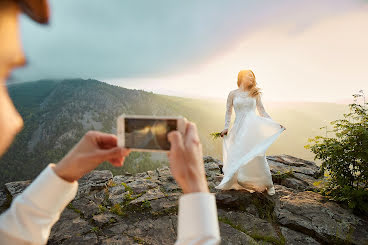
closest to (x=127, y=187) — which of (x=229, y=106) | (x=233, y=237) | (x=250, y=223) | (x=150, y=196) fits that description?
(x=150, y=196)

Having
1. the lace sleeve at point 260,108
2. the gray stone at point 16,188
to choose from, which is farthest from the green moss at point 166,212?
the lace sleeve at point 260,108

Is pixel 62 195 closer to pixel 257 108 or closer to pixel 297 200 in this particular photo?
pixel 297 200

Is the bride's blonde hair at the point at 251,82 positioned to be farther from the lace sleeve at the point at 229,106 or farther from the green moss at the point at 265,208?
the green moss at the point at 265,208

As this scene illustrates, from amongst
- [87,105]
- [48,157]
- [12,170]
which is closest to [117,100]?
[87,105]

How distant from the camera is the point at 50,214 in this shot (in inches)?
38.9

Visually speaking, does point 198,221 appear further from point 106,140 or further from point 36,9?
point 36,9

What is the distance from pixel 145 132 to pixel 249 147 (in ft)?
12.4

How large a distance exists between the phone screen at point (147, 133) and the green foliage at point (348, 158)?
4469 mm

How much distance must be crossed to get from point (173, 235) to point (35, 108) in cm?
12261

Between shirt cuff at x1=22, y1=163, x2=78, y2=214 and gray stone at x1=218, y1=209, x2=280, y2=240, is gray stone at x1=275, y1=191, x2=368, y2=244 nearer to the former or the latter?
gray stone at x1=218, y1=209, x2=280, y2=240

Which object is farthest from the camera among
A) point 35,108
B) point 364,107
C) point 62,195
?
point 35,108

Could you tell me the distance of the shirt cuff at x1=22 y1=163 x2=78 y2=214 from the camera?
97 cm

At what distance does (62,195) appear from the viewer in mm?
1023

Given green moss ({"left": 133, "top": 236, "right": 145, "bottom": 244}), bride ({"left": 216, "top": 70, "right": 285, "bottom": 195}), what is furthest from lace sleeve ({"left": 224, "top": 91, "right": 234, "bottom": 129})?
green moss ({"left": 133, "top": 236, "right": 145, "bottom": 244})
